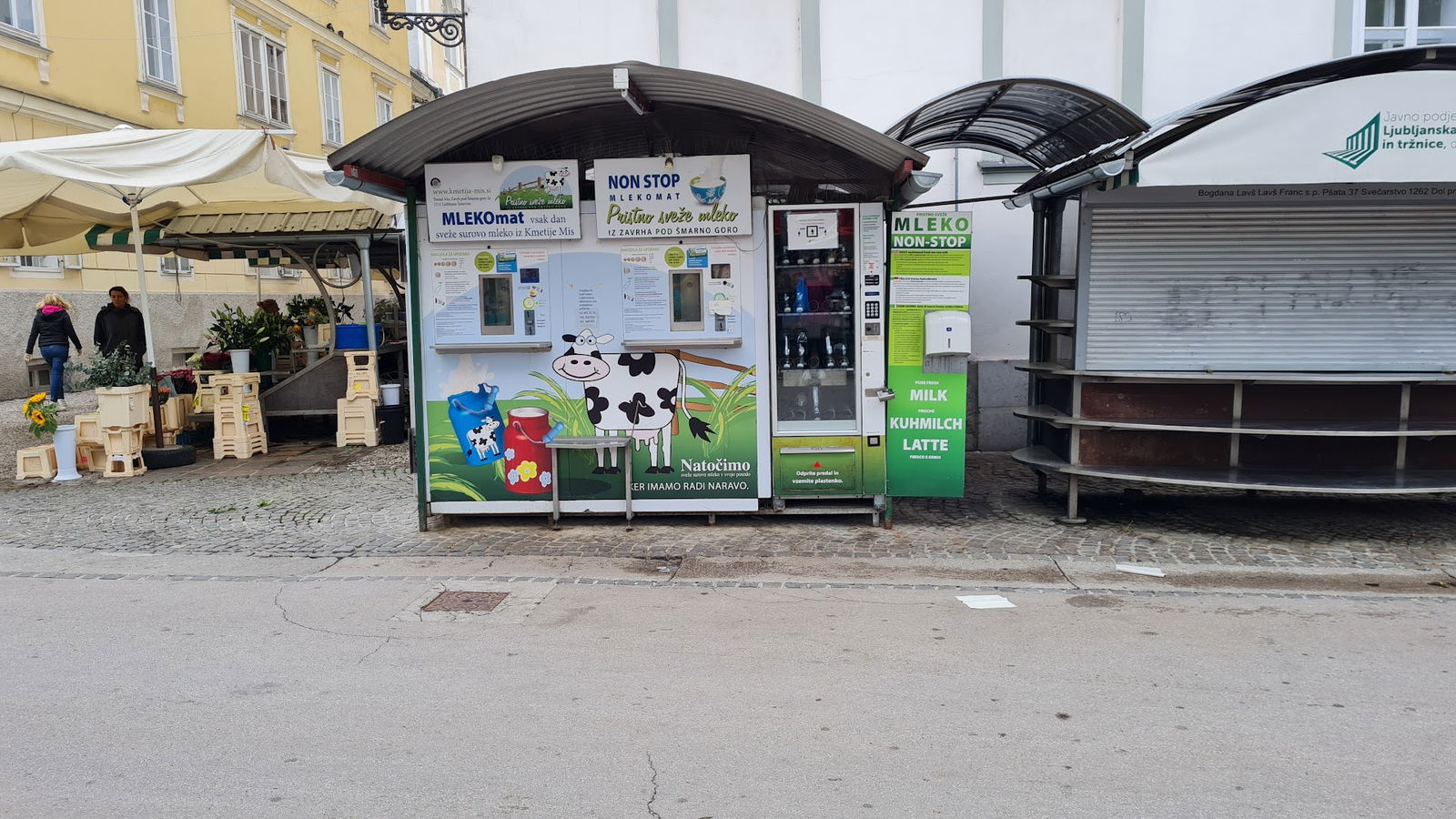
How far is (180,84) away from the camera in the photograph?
63.3ft

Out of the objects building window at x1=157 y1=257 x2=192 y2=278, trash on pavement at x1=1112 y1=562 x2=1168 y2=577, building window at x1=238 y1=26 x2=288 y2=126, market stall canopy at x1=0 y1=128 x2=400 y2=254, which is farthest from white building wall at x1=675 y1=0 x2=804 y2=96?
building window at x1=238 y1=26 x2=288 y2=126

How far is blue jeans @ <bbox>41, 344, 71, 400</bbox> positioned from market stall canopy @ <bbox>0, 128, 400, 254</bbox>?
1.77m

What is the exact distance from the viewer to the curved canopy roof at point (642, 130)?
6539 mm

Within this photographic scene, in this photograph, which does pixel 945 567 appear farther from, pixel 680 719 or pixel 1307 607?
pixel 680 719

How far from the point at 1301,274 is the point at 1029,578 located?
3640 millimetres

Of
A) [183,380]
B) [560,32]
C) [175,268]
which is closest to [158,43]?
[175,268]

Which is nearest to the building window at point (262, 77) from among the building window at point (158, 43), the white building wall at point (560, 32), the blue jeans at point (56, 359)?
the building window at point (158, 43)

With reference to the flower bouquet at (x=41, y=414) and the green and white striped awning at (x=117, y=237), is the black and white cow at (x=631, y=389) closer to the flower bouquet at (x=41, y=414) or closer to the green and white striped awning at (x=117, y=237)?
→ the flower bouquet at (x=41, y=414)

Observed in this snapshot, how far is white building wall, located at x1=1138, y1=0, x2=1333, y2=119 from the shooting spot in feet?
33.7

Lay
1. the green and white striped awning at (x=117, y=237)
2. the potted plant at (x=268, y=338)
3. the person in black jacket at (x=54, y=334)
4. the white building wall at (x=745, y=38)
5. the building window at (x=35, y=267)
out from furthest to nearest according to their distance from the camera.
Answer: the building window at (x=35, y=267), the person in black jacket at (x=54, y=334), the green and white striped awning at (x=117, y=237), the potted plant at (x=268, y=338), the white building wall at (x=745, y=38)

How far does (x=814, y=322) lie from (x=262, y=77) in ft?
63.9

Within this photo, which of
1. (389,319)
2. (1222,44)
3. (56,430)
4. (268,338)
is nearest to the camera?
(56,430)

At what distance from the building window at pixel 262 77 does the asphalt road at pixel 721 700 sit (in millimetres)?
18210

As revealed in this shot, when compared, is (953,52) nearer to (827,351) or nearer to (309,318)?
(827,351)
